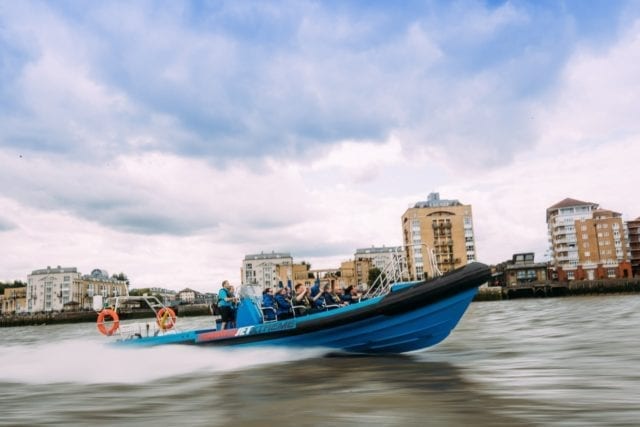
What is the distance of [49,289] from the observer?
139750mm

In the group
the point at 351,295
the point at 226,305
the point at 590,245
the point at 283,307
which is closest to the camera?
the point at 283,307

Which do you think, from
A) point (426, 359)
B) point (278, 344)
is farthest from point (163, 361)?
point (426, 359)

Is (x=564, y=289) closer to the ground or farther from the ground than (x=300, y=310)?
closer to the ground

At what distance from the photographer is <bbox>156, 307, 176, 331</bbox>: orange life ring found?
12.4 metres

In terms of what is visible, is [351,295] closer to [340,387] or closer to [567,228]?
[340,387]

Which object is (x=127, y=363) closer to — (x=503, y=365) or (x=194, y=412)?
(x=194, y=412)

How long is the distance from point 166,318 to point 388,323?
6.20m

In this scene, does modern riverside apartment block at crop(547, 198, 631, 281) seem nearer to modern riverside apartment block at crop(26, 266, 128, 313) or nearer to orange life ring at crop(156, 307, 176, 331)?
orange life ring at crop(156, 307, 176, 331)

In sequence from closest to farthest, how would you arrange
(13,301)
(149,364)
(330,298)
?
(149,364) → (330,298) → (13,301)

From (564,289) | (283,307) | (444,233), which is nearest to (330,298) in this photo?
(283,307)

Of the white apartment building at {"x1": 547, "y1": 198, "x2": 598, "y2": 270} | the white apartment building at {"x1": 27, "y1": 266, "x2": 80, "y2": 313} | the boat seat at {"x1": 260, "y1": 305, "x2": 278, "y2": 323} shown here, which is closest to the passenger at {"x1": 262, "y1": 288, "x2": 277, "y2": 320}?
the boat seat at {"x1": 260, "y1": 305, "x2": 278, "y2": 323}

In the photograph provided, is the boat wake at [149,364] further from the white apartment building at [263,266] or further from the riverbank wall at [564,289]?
the white apartment building at [263,266]

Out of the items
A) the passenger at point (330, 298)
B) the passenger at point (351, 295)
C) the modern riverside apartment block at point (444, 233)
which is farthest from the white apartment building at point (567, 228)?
the passenger at point (330, 298)

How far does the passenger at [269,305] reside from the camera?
1048 cm
